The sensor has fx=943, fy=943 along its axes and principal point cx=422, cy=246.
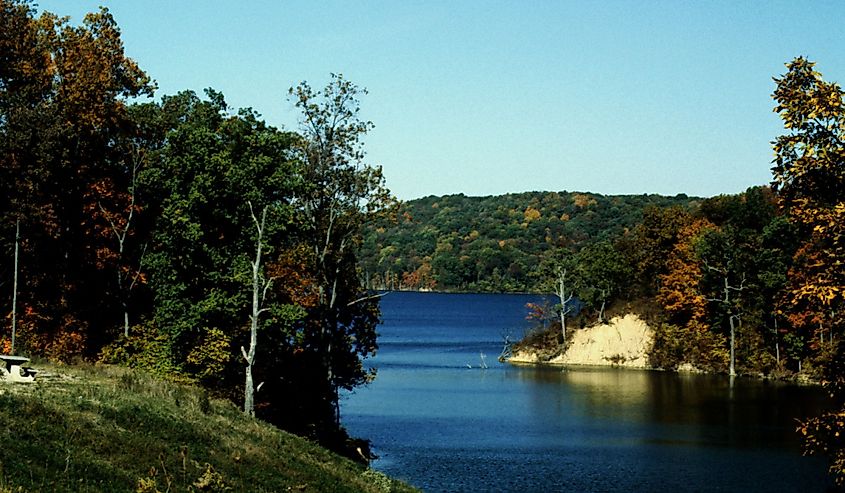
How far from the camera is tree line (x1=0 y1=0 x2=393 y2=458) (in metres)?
46.3

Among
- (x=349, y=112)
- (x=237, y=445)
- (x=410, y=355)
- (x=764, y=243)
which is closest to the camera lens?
(x=237, y=445)

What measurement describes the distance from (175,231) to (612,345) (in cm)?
6885

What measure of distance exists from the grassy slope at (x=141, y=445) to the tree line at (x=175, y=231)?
34.8ft

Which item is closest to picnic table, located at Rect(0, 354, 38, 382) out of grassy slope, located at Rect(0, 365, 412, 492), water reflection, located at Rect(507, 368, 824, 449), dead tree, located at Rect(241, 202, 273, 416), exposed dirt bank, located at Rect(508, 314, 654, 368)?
grassy slope, located at Rect(0, 365, 412, 492)

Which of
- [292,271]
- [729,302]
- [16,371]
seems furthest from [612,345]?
[16,371]

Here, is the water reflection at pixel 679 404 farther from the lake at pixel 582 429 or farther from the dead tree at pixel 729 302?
the dead tree at pixel 729 302

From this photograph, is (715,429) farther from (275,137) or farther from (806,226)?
(806,226)

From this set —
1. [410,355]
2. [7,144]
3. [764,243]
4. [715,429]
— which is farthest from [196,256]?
[410,355]

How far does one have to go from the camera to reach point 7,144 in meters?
45.3

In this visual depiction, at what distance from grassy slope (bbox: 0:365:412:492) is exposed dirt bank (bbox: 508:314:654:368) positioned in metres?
73.1

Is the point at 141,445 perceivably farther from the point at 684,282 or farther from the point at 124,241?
the point at 684,282

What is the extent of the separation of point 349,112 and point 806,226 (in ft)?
118

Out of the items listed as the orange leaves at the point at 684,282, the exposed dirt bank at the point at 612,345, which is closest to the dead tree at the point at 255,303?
the orange leaves at the point at 684,282

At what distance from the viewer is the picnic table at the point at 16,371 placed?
1198 inches
